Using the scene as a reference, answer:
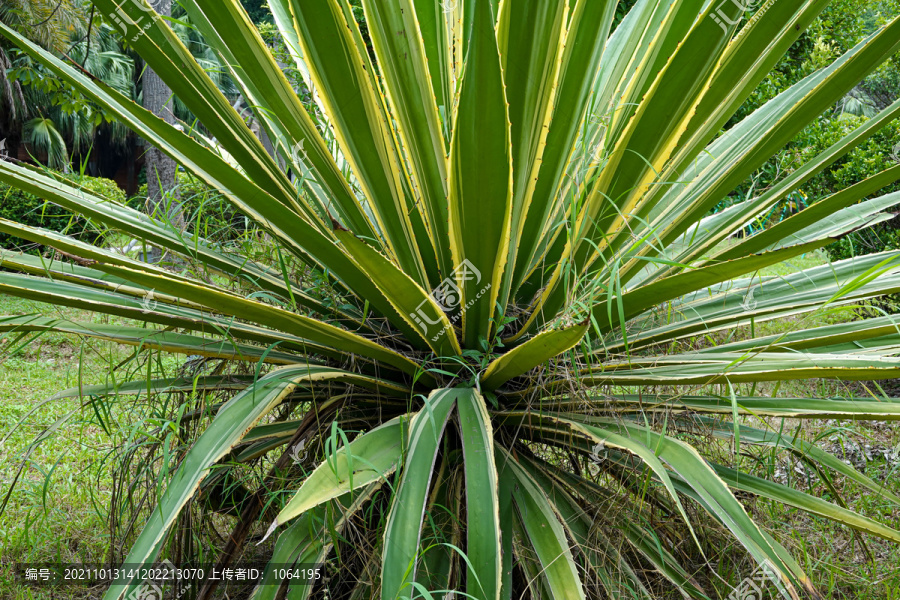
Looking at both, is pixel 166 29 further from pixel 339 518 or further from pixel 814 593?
pixel 814 593

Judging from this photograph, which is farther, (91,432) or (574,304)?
(91,432)

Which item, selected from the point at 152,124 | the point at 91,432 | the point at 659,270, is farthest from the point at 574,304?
the point at 91,432

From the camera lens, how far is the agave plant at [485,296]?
119cm

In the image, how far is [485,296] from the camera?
147cm

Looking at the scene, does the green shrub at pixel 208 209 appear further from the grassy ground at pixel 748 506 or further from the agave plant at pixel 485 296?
the grassy ground at pixel 748 506

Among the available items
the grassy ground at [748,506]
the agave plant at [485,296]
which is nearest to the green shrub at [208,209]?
the agave plant at [485,296]

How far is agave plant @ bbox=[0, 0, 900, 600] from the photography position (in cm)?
119

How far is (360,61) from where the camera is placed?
1.33 meters

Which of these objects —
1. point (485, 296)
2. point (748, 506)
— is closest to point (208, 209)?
point (485, 296)

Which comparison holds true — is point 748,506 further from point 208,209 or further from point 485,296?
point 208,209

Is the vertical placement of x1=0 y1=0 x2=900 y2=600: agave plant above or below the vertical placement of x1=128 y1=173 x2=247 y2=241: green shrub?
below

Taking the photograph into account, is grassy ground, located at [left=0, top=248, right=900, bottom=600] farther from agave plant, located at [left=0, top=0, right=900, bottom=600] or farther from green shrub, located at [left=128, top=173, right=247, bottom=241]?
green shrub, located at [left=128, top=173, right=247, bottom=241]

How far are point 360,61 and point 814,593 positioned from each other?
52.7 inches

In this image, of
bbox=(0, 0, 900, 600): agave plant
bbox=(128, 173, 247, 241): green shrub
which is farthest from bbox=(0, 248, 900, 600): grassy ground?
bbox=(128, 173, 247, 241): green shrub
